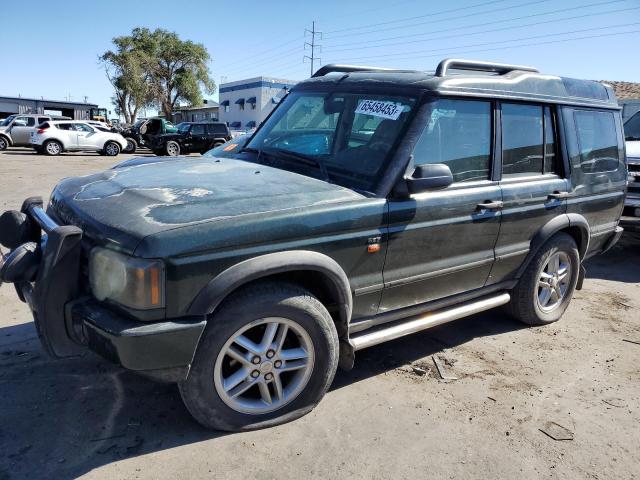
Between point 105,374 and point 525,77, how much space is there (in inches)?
147

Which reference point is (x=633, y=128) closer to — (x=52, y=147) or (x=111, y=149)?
(x=111, y=149)

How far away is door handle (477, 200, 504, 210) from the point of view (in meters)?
3.59

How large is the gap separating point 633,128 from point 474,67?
21.4 feet

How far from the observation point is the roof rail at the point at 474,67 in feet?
11.8

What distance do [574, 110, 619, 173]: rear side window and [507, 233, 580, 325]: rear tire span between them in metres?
0.71

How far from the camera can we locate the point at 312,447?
2.77m

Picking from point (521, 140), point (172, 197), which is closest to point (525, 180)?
point (521, 140)

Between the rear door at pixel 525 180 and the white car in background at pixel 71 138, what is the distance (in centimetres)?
2247

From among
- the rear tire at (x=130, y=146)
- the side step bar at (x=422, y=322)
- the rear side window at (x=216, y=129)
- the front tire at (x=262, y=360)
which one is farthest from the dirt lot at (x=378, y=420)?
the rear tire at (x=130, y=146)

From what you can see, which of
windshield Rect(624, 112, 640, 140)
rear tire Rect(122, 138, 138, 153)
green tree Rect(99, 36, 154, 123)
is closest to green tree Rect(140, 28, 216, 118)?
green tree Rect(99, 36, 154, 123)

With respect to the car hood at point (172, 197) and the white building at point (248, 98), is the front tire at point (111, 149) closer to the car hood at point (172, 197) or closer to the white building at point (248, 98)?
the car hood at point (172, 197)

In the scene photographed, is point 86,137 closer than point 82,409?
No

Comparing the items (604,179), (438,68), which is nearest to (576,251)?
(604,179)

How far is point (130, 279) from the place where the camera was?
2.36 metres
